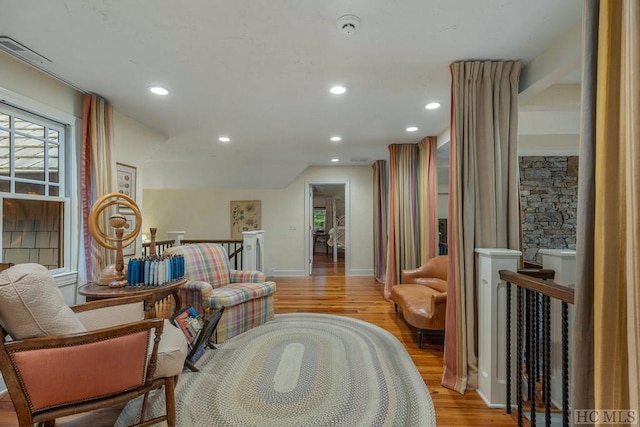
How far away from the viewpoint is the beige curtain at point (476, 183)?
2.00 meters

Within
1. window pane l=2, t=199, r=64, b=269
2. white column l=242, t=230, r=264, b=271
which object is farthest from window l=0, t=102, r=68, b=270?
white column l=242, t=230, r=264, b=271

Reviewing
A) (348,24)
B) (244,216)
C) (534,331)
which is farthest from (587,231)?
(244,216)

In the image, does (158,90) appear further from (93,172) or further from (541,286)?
(541,286)

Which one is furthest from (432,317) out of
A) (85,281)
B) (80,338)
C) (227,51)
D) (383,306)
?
(85,281)

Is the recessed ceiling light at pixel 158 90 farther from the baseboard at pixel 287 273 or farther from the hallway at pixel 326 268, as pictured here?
the hallway at pixel 326 268

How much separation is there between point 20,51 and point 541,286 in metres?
3.54

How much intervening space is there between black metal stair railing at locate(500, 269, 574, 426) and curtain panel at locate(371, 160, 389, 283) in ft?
11.6

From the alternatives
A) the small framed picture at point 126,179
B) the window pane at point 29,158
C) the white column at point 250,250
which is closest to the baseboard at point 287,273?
the white column at point 250,250

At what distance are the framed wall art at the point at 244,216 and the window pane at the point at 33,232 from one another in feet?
12.3

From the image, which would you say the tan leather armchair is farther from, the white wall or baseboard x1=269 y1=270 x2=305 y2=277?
baseboard x1=269 y1=270 x2=305 y2=277

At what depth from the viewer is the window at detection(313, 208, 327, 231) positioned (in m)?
10.6

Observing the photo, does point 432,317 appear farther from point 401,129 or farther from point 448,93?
point 401,129

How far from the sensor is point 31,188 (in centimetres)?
229

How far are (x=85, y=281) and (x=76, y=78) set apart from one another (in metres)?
1.73
